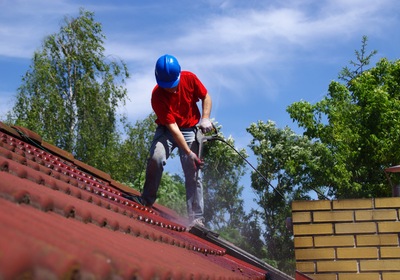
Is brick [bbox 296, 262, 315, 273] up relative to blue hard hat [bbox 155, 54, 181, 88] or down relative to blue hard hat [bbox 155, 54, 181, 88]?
down

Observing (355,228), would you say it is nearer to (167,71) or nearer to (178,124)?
(178,124)

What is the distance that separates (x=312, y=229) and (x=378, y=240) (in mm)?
461

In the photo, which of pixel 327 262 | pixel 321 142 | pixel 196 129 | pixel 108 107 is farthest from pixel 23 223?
pixel 108 107

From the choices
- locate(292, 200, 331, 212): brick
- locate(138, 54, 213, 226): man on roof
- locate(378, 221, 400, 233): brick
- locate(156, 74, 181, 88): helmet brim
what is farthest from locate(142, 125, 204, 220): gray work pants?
locate(378, 221, 400, 233): brick

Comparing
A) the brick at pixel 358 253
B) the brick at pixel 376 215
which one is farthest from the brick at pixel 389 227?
the brick at pixel 358 253

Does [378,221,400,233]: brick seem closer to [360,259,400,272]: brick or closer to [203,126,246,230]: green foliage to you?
[360,259,400,272]: brick

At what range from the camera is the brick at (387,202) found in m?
4.57

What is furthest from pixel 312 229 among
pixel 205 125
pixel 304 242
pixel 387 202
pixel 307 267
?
pixel 205 125

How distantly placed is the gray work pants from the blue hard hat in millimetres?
469

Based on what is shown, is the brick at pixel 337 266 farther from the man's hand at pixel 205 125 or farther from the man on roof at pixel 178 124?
the man's hand at pixel 205 125

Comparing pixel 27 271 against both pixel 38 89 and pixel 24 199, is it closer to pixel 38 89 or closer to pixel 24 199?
pixel 24 199

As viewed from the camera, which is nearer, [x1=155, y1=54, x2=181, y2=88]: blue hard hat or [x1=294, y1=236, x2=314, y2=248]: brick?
[x1=294, y1=236, x2=314, y2=248]: brick

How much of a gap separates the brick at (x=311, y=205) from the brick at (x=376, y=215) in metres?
0.22

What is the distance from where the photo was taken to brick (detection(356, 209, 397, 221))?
15.0 feet
